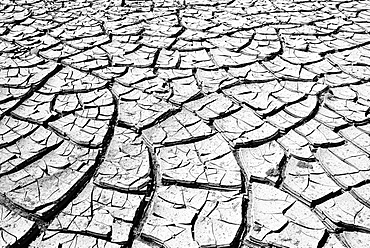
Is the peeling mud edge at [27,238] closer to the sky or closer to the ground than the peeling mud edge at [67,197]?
closer to the ground

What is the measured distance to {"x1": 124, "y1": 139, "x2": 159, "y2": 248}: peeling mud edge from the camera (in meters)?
1.48

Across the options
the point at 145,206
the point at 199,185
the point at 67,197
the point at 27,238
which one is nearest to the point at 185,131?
the point at 199,185

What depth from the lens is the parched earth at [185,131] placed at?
5.00ft

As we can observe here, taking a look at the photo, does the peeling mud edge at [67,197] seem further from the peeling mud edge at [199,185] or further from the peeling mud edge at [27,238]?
the peeling mud edge at [199,185]

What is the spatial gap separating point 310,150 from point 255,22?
1.71m

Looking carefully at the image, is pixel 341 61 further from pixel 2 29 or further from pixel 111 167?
pixel 2 29

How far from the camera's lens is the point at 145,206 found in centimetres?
160

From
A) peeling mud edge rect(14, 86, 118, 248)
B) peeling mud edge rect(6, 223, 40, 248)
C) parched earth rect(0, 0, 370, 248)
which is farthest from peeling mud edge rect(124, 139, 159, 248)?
peeling mud edge rect(6, 223, 40, 248)

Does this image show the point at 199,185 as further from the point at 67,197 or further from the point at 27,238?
the point at 27,238

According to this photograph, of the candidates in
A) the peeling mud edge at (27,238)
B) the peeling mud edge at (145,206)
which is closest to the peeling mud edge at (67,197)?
the peeling mud edge at (27,238)

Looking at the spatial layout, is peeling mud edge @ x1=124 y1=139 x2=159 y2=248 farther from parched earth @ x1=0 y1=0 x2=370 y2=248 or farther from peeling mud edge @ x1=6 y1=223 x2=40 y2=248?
peeling mud edge @ x1=6 y1=223 x2=40 y2=248

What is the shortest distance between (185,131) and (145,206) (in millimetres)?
557

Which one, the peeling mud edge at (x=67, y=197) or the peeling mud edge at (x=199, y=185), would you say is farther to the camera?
the peeling mud edge at (x=199, y=185)

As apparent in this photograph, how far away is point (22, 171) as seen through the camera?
179cm
